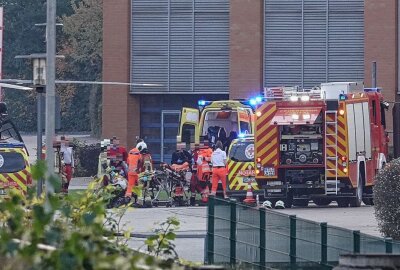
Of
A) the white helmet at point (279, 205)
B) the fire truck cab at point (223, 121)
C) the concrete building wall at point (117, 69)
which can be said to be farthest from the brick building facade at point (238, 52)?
the white helmet at point (279, 205)

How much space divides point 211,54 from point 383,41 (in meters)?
6.55

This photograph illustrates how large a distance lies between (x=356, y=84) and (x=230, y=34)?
1561 cm

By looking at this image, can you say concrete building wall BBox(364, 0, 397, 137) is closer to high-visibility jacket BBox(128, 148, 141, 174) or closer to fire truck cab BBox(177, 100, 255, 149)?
fire truck cab BBox(177, 100, 255, 149)

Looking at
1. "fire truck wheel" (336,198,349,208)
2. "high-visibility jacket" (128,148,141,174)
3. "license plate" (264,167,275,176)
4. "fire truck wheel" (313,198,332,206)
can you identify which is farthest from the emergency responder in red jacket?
"fire truck wheel" (336,198,349,208)

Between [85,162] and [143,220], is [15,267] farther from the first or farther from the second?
[85,162]

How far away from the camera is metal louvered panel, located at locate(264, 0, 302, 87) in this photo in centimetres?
4591

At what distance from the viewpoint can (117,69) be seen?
4662 centimetres

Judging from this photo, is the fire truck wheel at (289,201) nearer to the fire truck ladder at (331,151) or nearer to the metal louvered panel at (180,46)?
the fire truck ladder at (331,151)

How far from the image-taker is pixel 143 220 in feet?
83.6

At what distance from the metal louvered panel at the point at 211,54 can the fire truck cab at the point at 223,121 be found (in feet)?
32.8

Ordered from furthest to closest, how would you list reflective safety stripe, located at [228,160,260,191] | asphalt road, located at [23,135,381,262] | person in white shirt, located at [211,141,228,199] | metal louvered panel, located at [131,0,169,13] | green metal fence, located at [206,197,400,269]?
metal louvered panel, located at [131,0,169,13]
reflective safety stripe, located at [228,160,260,191]
person in white shirt, located at [211,141,228,199]
asphalt road, located at [23,135,381,262]
green metal fence, located at [206,197,400,269]

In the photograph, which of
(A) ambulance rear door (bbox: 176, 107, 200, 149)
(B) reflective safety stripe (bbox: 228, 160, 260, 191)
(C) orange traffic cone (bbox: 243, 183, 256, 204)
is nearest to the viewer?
(C) orange traffic cone (bbox: 243, 183, 256, 204)

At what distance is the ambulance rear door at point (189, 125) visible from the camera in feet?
121

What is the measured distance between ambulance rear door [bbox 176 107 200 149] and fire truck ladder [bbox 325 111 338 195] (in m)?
8.47
